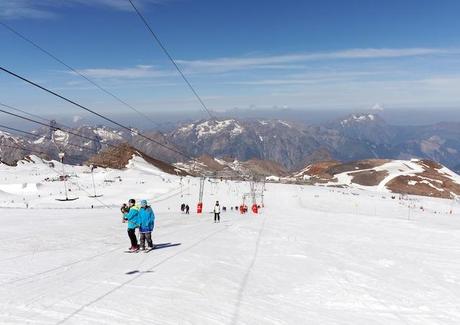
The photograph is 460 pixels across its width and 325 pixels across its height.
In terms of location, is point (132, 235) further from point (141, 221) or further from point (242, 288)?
point (242, 288)

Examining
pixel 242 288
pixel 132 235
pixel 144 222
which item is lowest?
pixel 242 288

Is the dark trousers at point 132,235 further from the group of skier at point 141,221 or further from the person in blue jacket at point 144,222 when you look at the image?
the person in blue jacket at point 144,222

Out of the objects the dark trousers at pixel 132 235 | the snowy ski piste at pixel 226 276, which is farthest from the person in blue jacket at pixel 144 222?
the snowy ski piste at pixel 226 276

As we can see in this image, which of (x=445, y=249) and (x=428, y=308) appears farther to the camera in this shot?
(x=445, y=249)

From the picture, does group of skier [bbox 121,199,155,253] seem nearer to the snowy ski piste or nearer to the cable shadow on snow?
the snowy ski piste

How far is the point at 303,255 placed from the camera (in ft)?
66.4

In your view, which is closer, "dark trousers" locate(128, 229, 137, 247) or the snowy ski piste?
the snowy ski piste

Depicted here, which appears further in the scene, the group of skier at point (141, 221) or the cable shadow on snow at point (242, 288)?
the group of skier at point (141, 221)

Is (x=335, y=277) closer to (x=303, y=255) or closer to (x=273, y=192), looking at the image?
(x=303, y=255)

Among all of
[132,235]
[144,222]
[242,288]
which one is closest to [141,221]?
[144,222]

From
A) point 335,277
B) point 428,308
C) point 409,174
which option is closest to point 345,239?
point 335,277

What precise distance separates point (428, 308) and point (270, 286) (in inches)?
193

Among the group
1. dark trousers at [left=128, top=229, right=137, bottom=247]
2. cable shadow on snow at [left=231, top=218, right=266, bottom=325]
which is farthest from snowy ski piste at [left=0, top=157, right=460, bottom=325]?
dark trousers at [left=128, top=229, right=137, bottom=247]

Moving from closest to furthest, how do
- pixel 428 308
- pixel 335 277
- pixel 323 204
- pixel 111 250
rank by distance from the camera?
pixel 428 308, pixel 335 277, pixel 111 250, pixel 323 204
